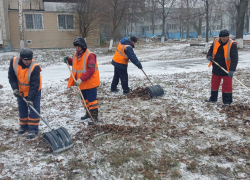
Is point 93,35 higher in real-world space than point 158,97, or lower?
higher

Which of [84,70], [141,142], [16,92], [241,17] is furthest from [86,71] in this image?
[241,17]

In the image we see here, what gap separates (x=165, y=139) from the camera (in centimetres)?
420

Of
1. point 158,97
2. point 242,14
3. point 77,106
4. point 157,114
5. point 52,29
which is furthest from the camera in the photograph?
point 52,29

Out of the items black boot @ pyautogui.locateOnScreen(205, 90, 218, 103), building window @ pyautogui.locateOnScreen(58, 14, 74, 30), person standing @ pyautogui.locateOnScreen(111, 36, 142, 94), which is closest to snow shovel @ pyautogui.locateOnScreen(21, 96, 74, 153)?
person standing @ pyautogui.locateOnScreen(111, 36, 142, 94)

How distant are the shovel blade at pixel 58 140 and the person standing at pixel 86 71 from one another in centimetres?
101

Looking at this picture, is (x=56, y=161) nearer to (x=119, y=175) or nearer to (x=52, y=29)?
(x=119, y=175)

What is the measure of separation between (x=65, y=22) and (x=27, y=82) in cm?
2276

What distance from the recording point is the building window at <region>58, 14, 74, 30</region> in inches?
993

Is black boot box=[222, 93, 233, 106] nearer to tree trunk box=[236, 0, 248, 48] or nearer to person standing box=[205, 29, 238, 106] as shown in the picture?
person standing box=[205, 29, 238, 106]

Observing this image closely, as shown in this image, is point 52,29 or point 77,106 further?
point 52,29

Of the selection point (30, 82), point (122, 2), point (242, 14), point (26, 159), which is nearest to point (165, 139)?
point (26, 159)

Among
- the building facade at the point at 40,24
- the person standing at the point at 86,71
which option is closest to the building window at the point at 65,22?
the building facade at the point at 40,24

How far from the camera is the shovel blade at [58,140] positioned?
380 centimetres

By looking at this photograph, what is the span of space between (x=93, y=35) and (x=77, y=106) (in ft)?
A: 71.4
